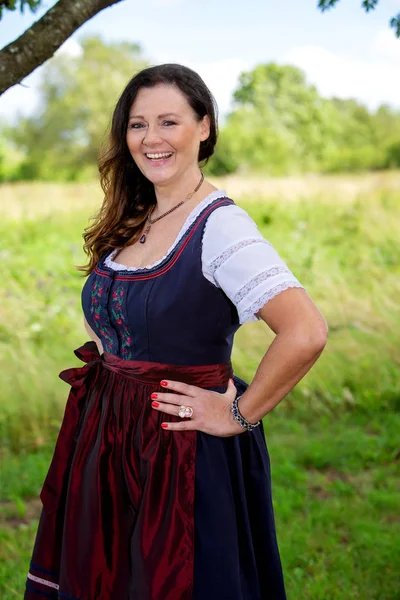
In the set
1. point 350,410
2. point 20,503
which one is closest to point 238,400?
point 20,503

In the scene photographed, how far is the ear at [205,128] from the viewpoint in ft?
5.98

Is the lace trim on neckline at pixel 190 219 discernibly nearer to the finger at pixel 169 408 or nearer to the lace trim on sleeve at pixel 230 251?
the lace trim on sleeve at pixel 230 251

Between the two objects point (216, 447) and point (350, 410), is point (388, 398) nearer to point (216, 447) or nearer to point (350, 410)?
point (350, 410)

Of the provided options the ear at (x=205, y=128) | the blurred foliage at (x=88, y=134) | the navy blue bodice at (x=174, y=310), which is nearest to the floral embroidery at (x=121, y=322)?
the navy blue bodice at (x=174, y=310)

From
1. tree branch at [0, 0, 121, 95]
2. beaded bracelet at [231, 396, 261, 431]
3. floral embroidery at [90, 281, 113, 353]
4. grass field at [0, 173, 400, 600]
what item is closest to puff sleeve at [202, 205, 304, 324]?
beaded bracelet at [231, 396, 261, 431]

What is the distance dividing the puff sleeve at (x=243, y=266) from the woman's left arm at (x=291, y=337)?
0.03 metres

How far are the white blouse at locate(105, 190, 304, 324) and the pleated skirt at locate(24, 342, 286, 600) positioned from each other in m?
0.26

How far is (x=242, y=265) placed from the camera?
4.92ft

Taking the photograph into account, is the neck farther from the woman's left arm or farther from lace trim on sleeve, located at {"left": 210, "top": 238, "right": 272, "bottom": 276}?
the woman's left arm

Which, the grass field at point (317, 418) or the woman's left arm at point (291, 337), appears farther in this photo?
the grass field at point (317, 418)

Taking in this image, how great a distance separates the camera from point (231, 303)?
162 centimetres

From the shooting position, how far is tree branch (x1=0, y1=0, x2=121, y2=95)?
2.23 m

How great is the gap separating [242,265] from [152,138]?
1.53 ft

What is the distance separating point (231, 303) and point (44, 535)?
82 cm
